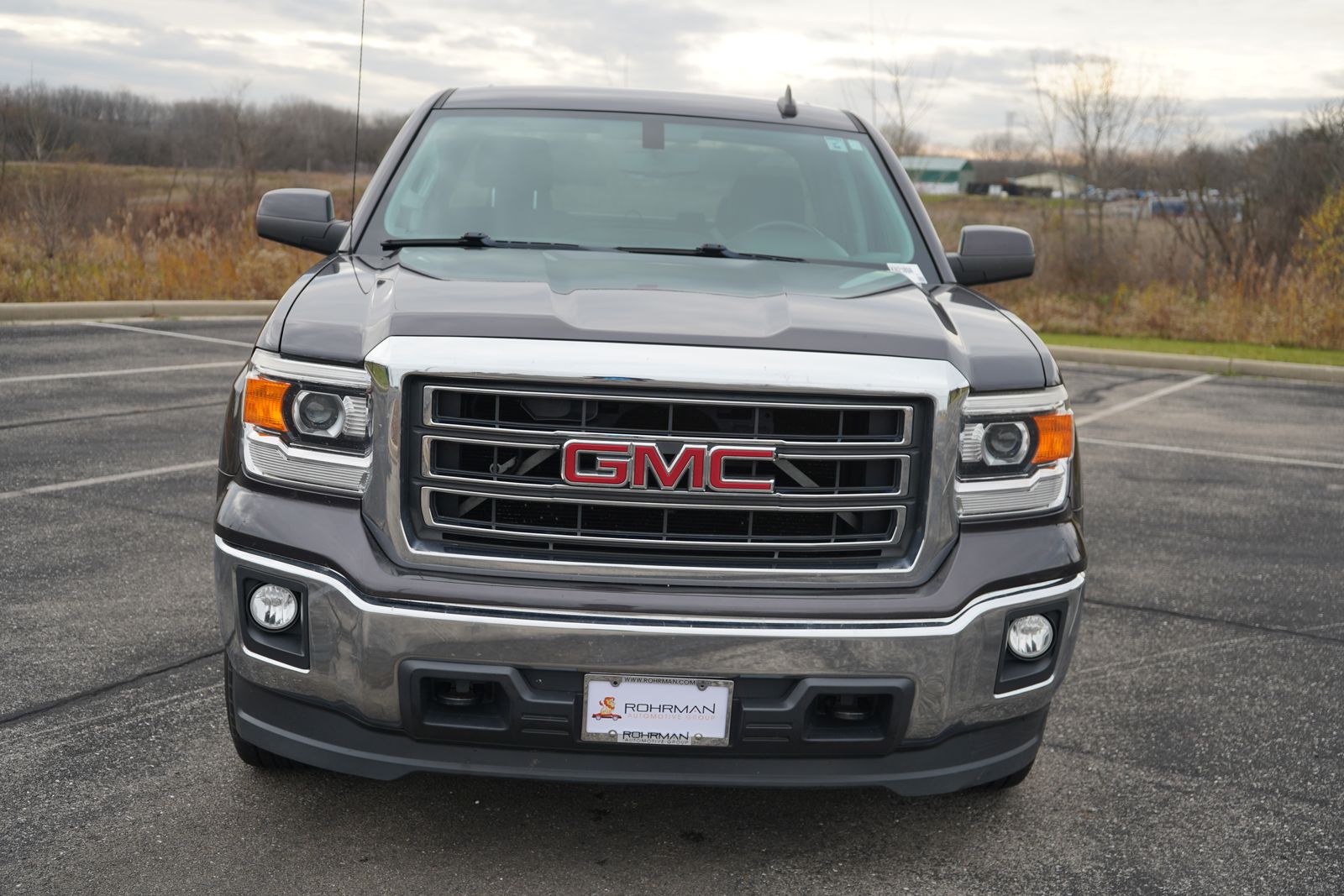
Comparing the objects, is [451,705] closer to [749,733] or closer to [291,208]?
[749,733]

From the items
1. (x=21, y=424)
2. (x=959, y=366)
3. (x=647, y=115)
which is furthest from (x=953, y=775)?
(x=21, y=424)

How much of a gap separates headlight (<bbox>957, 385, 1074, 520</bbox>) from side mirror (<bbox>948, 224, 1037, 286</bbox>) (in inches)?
54.5

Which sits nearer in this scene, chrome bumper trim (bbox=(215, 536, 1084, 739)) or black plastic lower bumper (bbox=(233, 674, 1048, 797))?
chrome bumper trim (bbox=(215, 536, 1084, 739))

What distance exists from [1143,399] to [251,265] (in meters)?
10.3

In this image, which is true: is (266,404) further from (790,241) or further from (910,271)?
(910,271)

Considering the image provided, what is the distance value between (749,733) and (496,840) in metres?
0.79

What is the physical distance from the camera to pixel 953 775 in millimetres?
2883

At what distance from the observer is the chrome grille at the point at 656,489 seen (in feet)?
8.83

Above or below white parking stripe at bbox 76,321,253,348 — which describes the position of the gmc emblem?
above

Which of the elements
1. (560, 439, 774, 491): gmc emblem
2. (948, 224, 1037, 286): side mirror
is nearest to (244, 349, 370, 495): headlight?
(560, 439, 774, 491): gmc emblem

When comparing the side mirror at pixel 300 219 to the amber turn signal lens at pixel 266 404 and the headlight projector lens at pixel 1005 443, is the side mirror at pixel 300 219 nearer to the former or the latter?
the amber turn signal lens at pixel 266 404

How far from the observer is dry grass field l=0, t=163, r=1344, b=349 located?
1489 centimetres

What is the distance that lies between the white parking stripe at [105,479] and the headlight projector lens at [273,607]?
399 centimetres

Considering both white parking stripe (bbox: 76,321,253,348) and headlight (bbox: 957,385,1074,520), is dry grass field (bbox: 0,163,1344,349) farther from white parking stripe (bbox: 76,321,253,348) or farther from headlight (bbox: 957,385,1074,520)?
headlight (bbox: 957,385,1074,520)
